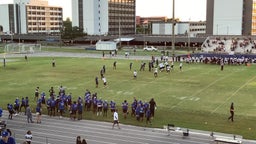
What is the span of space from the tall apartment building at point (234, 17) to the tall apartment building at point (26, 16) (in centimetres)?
7412

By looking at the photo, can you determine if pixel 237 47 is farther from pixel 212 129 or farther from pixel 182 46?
pixel 212 129

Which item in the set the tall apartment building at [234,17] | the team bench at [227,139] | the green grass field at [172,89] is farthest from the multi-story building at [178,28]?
the team bench at [227,139]

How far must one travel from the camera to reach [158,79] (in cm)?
4041

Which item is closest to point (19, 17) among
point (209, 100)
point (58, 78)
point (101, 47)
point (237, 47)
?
point (101, 47)

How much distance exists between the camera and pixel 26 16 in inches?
6053

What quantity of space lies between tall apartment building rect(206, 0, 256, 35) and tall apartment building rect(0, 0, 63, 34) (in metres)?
74.1

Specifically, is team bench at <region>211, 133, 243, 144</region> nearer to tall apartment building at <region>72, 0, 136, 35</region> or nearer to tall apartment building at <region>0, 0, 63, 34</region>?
tall apartment building at <region>72, 0, 136, 35</region>

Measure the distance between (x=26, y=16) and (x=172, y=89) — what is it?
131 meters

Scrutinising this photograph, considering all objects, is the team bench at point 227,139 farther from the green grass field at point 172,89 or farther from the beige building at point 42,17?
the beige building at point 42,17

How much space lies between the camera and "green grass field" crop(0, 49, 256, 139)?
23.7 metres

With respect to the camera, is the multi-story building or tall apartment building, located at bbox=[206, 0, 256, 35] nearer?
→ tall apartment building, located at bbox=[206, 0, 256, 35]

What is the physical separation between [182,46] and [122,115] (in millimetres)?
72466

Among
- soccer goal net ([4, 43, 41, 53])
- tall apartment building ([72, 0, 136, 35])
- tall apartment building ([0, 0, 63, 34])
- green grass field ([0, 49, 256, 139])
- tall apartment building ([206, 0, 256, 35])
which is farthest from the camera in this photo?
tall apartment building ([0, 0, 63, 34])

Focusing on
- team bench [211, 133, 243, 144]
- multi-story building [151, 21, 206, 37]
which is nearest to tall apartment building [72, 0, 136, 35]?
multi-story building [151, 21, 206, 37]
